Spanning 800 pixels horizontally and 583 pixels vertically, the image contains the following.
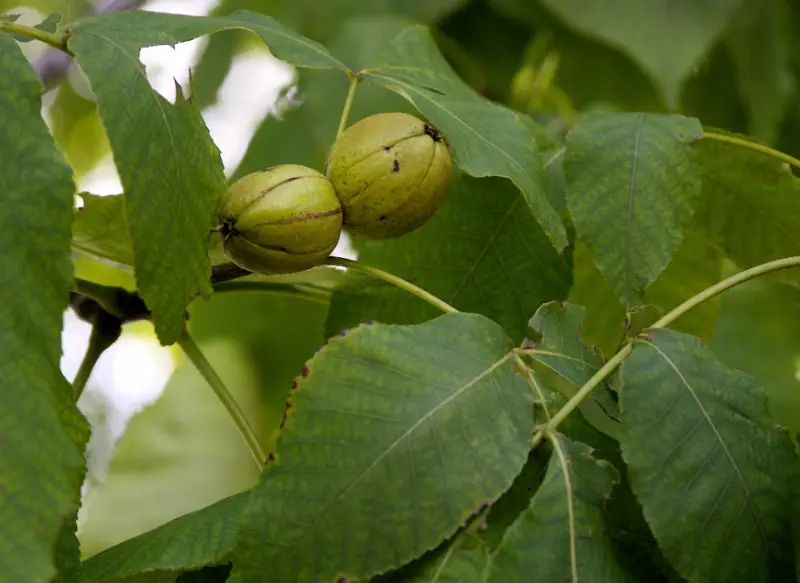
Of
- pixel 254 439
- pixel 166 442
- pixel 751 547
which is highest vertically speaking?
pixel 751 547

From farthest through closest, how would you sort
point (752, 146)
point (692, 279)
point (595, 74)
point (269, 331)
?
point (595, 74) < point (269, 331) < point (692, 279) < point (752, 146)

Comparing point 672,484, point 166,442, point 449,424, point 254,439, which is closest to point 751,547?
point 672,484

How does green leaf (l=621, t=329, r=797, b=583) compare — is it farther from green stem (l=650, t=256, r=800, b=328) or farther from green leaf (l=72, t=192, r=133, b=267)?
green leaf (l=72, t=192, r=133, b=267)

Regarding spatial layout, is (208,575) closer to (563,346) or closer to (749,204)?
(563,346)

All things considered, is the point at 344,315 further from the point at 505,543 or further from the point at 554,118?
the point at 554,118

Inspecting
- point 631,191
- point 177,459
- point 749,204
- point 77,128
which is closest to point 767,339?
point 749,204

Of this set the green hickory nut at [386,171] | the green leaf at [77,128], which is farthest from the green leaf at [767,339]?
the green leaf at [77,128]

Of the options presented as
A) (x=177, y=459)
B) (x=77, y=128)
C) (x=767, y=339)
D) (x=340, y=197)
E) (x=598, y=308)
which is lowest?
(x=177, y=459)
